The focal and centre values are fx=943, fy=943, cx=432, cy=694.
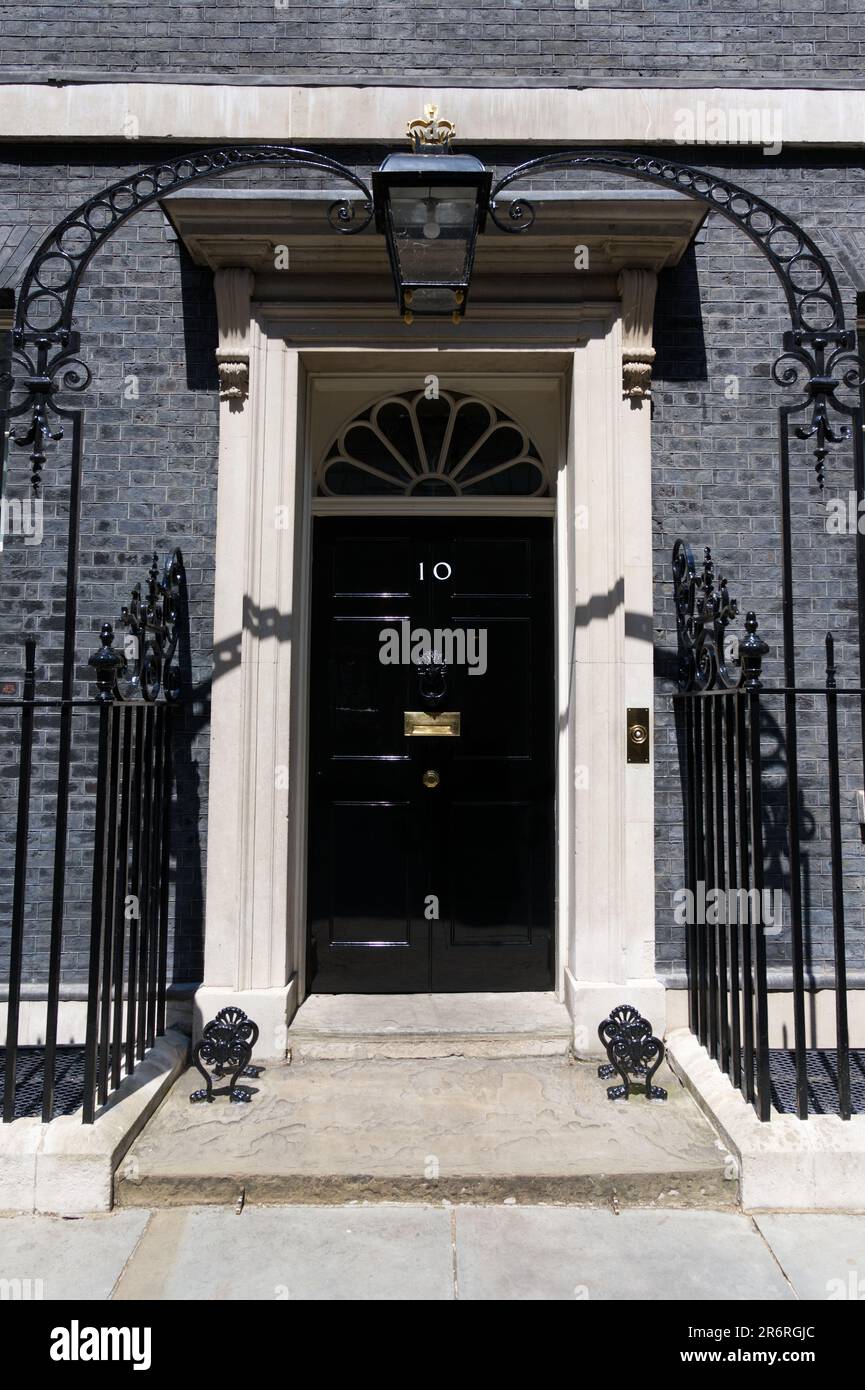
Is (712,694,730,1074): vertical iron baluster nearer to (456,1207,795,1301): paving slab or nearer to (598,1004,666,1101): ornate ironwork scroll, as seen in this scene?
(598,1004,666,1101): ornate ironwork scroll

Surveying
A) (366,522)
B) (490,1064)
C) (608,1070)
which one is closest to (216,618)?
(366,522)

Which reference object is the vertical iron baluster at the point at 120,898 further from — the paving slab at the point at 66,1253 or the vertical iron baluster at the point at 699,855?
the vertical iron baluster at the point at 699,855

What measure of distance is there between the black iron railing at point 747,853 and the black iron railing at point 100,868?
94.8 inches

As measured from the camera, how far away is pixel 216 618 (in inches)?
179

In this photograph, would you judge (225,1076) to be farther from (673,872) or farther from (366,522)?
(366,522)

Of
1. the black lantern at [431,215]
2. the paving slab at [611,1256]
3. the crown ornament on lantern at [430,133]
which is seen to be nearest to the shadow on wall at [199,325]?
the black lantern at [431,215]

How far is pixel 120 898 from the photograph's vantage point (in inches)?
148

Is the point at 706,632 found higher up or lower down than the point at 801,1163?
higher up

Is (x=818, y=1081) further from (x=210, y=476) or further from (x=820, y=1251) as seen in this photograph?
(x=210, y=476)

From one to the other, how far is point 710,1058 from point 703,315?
3586 mm

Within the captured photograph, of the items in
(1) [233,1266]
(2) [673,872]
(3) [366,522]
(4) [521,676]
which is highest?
(3) [366,522]

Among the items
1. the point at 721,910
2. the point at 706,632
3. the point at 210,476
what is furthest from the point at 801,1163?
the point at 210,476

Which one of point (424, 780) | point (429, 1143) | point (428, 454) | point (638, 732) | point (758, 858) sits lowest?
point (429, 1143)

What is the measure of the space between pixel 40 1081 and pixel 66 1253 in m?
1.11
